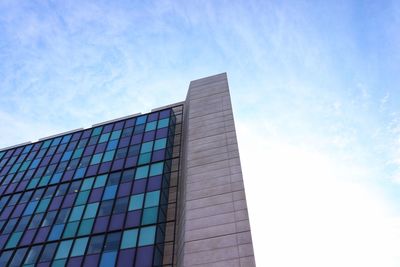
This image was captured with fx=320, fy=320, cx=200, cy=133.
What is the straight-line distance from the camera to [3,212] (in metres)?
32.4

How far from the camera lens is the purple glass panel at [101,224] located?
85.0 feet

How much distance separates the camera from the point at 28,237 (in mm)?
28125

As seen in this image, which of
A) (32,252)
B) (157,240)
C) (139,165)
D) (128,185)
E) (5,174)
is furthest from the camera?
(5,174)

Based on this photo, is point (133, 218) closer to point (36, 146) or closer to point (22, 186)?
point (22, 186)

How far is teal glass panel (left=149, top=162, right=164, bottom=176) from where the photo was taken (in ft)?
96.7

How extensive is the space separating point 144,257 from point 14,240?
1374 cm

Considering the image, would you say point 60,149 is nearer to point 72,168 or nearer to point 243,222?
point 72,168

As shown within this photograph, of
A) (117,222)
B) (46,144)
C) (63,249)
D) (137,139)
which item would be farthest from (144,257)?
(46,144)

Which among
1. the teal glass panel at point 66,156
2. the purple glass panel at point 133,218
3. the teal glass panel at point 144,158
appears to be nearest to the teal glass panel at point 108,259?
the purple glass panel at point 133,218

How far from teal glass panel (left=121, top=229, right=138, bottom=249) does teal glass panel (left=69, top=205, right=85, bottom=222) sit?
5.72m

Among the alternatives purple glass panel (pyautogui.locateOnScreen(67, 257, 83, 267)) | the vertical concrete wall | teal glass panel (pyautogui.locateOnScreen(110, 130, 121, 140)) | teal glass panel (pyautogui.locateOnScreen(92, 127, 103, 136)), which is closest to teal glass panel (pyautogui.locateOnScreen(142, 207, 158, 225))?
the vertical concrete wall

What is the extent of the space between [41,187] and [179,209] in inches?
659

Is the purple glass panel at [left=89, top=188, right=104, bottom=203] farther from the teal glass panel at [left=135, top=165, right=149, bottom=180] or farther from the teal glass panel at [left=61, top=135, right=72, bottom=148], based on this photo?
the teal glass panel at [left=61, top=135, right=72, bottom=148]

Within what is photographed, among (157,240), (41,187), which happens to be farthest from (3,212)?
(157,240)
